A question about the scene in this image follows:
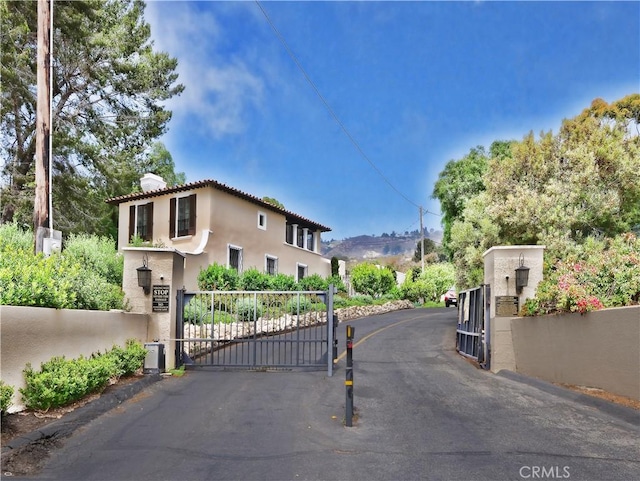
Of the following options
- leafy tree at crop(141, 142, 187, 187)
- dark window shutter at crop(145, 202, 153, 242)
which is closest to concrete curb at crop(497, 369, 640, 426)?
dark window shutter at crop(145, 202, 153, 242)

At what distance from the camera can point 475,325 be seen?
537 inches

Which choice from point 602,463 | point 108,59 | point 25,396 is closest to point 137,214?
point 108,59

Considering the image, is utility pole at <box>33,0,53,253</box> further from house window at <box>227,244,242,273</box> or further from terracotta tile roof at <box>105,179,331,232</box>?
house window at <box>227,244,242,273</box>

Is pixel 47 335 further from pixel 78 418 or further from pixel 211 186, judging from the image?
pixel 211 186

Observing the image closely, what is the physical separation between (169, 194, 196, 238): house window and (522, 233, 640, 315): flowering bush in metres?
17.6

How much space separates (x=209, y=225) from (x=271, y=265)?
6141 mm

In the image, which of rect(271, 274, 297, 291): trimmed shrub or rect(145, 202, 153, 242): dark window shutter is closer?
rect(271, 274, 297, 291): trimmed shrub

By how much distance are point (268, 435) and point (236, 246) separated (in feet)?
65.9

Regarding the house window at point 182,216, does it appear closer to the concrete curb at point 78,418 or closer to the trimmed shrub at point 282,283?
the trimmed shrub at point 282,283

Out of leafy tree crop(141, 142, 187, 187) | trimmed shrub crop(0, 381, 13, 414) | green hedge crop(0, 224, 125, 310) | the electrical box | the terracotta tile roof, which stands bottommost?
the electrical box

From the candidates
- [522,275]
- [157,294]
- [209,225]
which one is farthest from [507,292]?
[209,225]

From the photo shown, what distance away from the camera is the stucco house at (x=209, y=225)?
81.1 ft

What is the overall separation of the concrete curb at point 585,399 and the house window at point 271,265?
1916cm

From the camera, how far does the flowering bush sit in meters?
9.30
